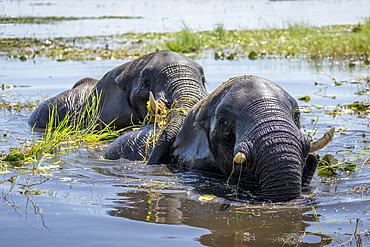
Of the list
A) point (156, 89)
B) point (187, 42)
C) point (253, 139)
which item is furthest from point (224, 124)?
point (187, 42)

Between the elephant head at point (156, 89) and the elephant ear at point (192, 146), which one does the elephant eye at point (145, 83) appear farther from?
the elephant ear at point (192, 146)

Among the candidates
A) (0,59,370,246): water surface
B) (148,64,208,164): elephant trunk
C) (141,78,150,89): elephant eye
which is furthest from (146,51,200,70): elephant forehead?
(0,59,370,246): water surface

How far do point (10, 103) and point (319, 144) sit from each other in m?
10.0

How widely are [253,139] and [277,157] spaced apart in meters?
0.31

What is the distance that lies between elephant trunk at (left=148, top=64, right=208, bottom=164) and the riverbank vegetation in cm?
1006

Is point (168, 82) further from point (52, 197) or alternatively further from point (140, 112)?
point (52, 197)

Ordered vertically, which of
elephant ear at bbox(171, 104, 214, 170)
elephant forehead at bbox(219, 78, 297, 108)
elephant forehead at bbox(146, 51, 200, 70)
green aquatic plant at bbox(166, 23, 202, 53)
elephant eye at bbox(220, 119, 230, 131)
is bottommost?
elephant ear at bbox(171, 104, 214, 170)

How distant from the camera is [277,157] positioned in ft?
15.2

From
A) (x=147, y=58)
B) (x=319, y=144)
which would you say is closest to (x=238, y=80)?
(x=319, y=144)

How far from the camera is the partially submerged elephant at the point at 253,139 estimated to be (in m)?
4.67

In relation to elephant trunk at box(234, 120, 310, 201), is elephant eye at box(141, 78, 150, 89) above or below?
above

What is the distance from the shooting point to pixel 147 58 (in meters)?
8.82

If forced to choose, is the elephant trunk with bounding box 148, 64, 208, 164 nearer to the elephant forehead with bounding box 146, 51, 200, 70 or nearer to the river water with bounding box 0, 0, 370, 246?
the elephant forehead with bounding box 146, 51, 200, 70

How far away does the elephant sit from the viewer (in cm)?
730
